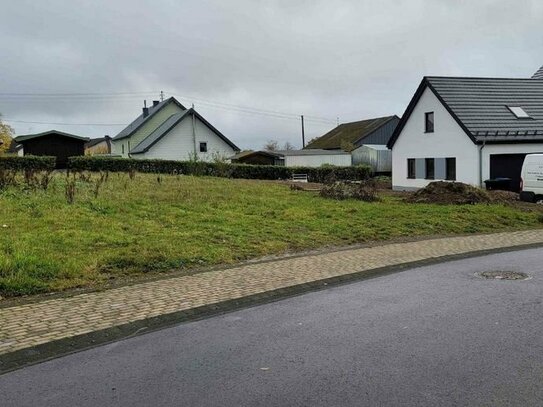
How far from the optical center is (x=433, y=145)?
3111 cm

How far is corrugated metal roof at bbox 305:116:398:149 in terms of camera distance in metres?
64.4

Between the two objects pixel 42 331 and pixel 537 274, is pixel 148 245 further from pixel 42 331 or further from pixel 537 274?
pixel 537 274

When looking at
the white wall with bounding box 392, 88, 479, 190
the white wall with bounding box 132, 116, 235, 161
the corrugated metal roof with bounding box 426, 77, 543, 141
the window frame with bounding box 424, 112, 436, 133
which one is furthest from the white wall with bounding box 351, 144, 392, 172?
the corrugated metal roof with bounding box 426, 77, 543, 141

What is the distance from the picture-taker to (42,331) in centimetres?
566

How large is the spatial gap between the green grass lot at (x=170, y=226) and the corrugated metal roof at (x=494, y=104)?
11140mm

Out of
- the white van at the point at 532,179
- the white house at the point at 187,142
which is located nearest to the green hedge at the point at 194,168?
the white van at the point at 532,179

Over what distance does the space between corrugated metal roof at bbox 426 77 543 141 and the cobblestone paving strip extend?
60.9 feet

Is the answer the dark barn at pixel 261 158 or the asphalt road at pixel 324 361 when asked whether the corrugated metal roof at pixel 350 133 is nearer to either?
the dark barn at pixel 261 158

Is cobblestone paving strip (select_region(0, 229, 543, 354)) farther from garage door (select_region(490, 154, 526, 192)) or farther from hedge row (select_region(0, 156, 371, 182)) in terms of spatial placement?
hedge row (select_region(0, 156, 371, 182))

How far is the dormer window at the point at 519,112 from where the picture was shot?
1165 inches

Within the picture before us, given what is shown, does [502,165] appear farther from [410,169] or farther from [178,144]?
[178,144]

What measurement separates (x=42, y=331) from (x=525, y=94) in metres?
32.5

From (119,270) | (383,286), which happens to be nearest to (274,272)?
(383,286)

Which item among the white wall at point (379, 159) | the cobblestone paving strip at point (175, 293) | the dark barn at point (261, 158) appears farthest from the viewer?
the dark barn at point (261, 158)
